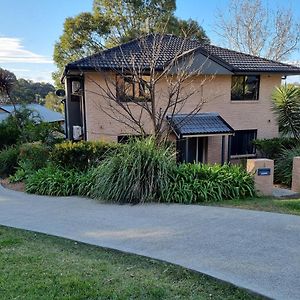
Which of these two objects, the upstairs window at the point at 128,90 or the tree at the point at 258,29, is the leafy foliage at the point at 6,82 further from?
the tree at the point at 258,29

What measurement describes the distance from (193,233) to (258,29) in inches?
1108

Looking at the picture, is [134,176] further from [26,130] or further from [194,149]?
[26,130]

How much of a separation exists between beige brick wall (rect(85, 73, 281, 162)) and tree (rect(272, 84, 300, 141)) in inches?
131

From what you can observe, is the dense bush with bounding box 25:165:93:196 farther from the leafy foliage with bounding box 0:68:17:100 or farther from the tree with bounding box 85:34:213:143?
the leafy foliage with bounding box 0:68:17:100

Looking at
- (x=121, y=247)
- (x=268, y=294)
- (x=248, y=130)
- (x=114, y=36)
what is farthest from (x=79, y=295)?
(x=114, y=36)

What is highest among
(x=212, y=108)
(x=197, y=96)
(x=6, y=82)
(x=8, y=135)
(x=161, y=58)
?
(x=161, y=58)

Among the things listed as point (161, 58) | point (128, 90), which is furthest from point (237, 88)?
point (128, 90)

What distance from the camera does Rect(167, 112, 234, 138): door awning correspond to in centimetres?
1566

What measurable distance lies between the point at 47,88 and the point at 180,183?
205ft

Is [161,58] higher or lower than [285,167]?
higher

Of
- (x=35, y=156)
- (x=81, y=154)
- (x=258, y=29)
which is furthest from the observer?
(x=258, y=29)

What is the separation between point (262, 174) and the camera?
33.1ft

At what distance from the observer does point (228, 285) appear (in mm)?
4219

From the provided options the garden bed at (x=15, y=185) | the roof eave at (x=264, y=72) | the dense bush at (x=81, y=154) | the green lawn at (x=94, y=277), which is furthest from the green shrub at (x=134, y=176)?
the roof eave at (x=264, y=72)
